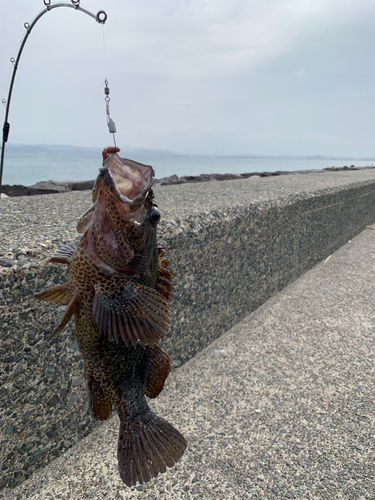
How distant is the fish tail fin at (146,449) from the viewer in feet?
3.06

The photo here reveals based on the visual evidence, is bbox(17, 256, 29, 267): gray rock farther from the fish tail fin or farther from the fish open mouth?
the fish open mouth

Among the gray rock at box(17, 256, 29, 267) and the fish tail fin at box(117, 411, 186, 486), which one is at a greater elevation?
the gray rock at box(17, 256, 29, 267)

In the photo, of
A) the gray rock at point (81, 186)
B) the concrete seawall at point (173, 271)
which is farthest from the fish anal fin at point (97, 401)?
the gray rock at point (81, 186)

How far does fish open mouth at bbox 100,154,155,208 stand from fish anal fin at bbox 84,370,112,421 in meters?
0.55

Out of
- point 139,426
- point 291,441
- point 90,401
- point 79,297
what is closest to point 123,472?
point 139,426

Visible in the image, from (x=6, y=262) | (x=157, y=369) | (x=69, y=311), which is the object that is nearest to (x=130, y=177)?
(x=69, y=311)

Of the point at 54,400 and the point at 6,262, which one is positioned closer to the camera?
the point at 6,262

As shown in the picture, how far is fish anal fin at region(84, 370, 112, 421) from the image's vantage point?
1.05m

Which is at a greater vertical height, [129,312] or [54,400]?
[129,312]

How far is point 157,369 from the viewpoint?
1.13 meters

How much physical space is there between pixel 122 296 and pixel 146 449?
45 centimetres

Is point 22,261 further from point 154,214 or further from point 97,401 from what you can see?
point 154,214

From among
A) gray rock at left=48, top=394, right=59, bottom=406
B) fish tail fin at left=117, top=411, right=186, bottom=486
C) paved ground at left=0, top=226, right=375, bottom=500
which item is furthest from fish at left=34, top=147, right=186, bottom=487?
paved ground at left=0, top=226, right=375, bottom=500

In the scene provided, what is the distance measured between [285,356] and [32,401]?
6.77ft
